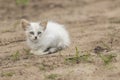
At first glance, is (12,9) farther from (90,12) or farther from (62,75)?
(62,75)

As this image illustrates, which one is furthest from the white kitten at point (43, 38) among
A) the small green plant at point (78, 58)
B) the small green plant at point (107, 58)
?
the small green plant at point (107, 58)

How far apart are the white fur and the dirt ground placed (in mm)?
151

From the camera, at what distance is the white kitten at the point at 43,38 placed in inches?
340

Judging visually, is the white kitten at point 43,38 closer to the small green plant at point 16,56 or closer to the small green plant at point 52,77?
the small green plant at point 16,56

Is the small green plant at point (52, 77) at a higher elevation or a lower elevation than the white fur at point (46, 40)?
lower

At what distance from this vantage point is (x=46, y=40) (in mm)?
8719

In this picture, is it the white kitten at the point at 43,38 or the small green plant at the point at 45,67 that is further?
the white kitten at the point at 43,38

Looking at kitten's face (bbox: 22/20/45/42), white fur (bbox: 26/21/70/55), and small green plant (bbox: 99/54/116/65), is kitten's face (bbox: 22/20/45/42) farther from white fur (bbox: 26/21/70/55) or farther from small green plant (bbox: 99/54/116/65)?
small green plant (bbox: 99/54/116/65)

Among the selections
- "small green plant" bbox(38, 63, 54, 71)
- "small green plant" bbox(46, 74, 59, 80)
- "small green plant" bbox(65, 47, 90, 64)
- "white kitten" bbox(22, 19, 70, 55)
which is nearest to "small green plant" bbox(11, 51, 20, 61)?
"white kitten" bbox(22, 19, 70, 55)

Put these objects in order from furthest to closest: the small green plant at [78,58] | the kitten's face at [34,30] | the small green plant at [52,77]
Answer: the kitten's face at [34,30] < the small green plant at [78,58] < the small green plant at [52,77]

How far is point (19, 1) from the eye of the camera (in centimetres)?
1423

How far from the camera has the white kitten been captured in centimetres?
863

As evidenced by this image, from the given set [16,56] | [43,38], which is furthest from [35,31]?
[16,56]

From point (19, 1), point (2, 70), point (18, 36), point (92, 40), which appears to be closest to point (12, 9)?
point (19, 1)
